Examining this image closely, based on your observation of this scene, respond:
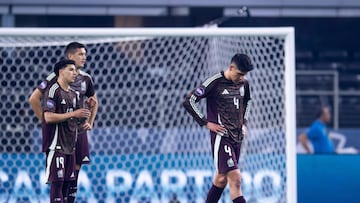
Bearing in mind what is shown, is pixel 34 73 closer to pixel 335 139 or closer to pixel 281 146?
pixel 281 146

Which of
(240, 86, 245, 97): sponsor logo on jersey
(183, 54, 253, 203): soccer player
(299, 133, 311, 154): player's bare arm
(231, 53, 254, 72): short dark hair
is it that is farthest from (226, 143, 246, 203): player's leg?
(299, 133, 311, 154): player's bare arm

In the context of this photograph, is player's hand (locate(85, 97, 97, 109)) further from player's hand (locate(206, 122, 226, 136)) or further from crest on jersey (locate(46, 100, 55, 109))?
player's hand (locate(206, 122, 226, 136))

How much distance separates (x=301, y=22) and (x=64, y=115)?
9.02 metres

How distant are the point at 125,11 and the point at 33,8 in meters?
1.37

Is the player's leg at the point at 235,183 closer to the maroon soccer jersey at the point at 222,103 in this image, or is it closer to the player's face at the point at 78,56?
the maroon soccer jersey at the point at 222,103

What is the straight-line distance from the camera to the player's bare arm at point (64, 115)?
10.1 m

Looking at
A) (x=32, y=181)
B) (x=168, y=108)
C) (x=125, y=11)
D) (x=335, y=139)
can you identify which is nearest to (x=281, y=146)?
(x=168, y=108)

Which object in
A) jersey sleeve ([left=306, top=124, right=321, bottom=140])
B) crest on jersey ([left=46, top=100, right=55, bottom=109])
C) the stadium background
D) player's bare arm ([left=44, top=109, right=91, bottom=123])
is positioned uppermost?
the stadium background

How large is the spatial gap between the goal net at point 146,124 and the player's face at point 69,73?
1.53m

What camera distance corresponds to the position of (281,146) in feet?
40.5

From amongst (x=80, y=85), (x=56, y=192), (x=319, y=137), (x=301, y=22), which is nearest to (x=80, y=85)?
(x=80, y=85)

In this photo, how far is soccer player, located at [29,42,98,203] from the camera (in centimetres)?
1059

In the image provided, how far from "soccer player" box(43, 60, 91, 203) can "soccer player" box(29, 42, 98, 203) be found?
18 centimetres

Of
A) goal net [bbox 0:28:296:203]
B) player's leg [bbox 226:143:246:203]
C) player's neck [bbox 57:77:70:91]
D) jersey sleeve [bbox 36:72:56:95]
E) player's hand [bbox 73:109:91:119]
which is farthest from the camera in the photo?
goal net [bbox 0:28:296:203]
